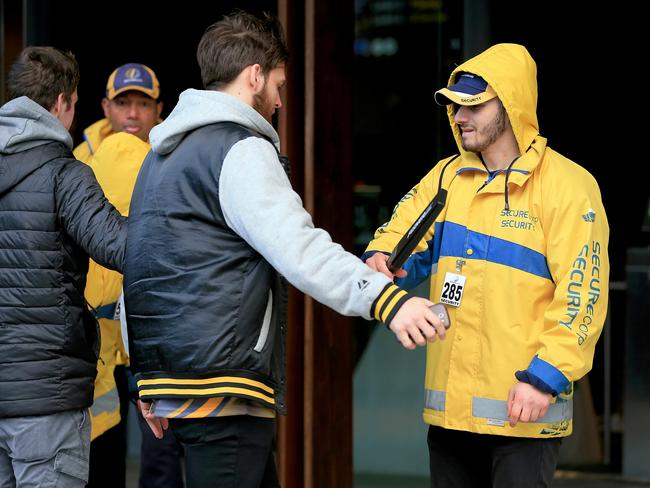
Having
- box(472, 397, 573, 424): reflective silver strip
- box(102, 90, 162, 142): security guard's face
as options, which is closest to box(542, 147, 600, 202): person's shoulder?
box(472, 397, 573, 424): reflective silver strip

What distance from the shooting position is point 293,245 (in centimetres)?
299

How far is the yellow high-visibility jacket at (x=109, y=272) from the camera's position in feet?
14.3

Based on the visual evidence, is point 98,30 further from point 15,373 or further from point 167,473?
point 15,373

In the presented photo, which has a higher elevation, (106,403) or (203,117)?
(203,117)

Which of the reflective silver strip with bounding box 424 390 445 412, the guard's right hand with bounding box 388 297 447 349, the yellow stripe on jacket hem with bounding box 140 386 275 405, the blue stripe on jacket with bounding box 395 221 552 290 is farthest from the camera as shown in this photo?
the reflective silver strip with bounding box 424 390 445 412

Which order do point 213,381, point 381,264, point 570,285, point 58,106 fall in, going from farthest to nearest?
point 58,106, point 381,264, point 570,285, point 213,381

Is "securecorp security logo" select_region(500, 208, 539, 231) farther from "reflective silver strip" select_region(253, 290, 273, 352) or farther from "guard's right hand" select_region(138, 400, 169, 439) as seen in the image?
"guard's right hand" select_region(138, 400, 169, 439)

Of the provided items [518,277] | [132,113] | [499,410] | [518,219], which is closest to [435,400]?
[499,410]

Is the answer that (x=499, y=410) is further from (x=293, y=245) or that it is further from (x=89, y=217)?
(x=89, y=217)

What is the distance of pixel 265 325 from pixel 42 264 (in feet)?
2.73

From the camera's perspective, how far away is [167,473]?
4645 mm

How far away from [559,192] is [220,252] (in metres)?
0.96

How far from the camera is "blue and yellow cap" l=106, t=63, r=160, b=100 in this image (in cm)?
500

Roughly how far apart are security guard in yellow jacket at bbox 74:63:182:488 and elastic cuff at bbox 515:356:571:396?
168 cm
